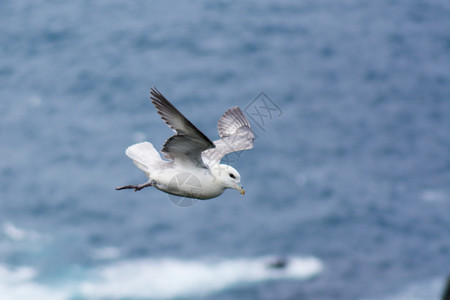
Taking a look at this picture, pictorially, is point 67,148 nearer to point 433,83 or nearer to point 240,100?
point 240,100

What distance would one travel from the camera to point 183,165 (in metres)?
9.40

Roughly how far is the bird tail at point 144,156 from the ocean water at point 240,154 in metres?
29.5

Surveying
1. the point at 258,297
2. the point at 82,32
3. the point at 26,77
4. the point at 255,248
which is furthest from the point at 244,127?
the point at 82,32

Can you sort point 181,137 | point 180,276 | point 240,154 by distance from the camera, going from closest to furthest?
point 181,137
point 240,154
point 180,276

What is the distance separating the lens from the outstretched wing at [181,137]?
28.3 feet

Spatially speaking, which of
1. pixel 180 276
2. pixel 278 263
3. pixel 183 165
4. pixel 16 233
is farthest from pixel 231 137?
pixel 16 233

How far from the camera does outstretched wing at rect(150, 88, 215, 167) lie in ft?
28.3

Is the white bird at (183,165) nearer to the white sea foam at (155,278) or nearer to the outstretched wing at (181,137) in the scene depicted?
the outstretched wing at (181,137)

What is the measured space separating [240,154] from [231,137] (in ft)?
81.7

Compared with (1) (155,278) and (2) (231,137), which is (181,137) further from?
(1) (155,278)

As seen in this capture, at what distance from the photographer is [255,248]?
4312cm

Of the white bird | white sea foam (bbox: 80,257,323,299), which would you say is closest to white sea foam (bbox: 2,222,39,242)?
white sea foam (bbox: 80,257,323,299)

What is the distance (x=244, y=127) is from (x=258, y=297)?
28156 mm

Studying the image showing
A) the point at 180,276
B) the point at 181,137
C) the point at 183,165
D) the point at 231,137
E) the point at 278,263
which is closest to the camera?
the point at 181,137
